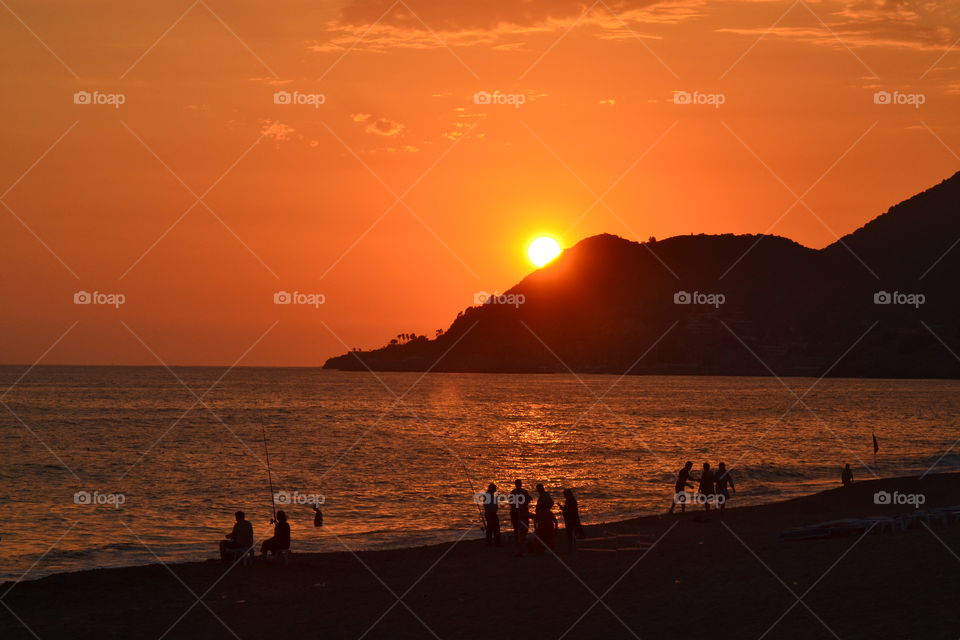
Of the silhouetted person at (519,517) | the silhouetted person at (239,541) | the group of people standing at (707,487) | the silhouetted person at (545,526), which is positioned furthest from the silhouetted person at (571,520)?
the silhouetted person at (239,541)

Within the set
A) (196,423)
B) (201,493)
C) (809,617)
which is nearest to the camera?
(809,617)

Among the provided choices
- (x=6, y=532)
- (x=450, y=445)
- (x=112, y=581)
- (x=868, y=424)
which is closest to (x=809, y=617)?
(x=112, y=581)

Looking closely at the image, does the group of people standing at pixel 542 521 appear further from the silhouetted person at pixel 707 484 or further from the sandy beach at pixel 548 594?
the silhouetted person at pixel 707 484

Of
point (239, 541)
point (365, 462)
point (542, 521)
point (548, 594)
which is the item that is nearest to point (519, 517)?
point (542, 521)

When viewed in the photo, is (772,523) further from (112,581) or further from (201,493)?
(201,493)

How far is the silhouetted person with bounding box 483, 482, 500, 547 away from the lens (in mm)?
24625

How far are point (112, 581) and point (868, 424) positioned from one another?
277 ft

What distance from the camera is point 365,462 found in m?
61.2

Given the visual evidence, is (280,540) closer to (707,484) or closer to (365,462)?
(707,484)

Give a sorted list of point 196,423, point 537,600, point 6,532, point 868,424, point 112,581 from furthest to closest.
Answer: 1. point 196,423
2. point 868,424
3. point 6,532
4. point 112,581
5. point 537,600

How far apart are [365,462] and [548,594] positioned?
144 ft

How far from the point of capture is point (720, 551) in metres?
21.9

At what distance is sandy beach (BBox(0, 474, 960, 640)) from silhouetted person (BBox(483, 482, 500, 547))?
0.60 metres

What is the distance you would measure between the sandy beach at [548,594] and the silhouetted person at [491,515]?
0.60 meters
